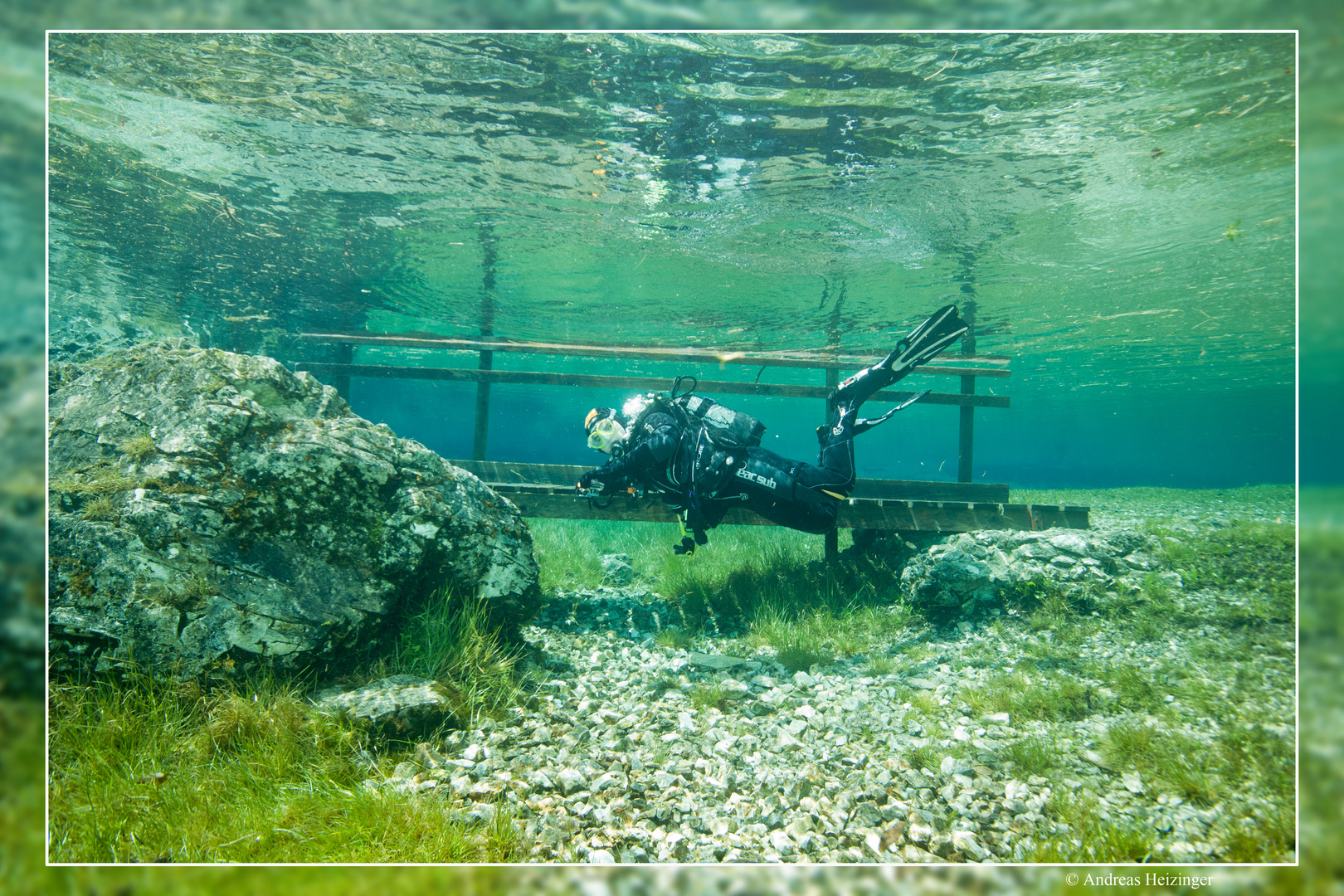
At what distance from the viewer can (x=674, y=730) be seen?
3.80 metres

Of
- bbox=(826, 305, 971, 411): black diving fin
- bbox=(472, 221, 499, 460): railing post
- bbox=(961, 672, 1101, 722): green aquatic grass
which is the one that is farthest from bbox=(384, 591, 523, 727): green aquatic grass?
bbox=(472, 221, 499, 460): railing post

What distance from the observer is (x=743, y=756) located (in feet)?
11.3

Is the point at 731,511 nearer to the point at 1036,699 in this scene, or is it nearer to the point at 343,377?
the point at 1036,699

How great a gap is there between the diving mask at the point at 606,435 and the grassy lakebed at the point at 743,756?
2.50 m

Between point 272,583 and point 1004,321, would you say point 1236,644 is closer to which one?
point 272,583

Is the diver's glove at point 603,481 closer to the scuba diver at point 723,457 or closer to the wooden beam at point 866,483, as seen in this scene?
the scuba diver at point 723,457

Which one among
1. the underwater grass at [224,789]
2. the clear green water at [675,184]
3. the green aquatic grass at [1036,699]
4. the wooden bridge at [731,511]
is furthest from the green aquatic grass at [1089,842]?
the wooden bridge at [731,511]

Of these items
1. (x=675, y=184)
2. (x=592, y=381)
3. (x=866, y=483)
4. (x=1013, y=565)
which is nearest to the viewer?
(x=1013, y=565)

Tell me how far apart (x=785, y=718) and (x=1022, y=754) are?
155 cm

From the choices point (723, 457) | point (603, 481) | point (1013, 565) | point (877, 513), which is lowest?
point (1013, 565)

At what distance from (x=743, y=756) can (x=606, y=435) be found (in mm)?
4100

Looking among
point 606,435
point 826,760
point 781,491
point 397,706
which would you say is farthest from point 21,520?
point 781,491

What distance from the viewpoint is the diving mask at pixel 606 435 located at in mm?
6605

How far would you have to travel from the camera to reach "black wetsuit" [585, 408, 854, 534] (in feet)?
20.6
